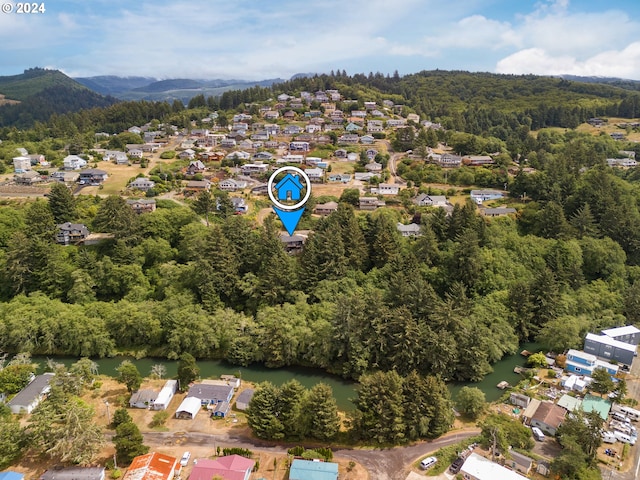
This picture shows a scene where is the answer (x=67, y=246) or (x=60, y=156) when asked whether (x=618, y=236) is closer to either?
(x=67, y=246)

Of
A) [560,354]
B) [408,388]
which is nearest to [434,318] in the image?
[408,388]

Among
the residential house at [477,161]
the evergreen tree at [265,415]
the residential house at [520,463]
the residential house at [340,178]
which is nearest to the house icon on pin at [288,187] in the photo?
the evergreen tree at [265,415]

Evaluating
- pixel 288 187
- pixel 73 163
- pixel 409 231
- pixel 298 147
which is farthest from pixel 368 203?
pixel 73 163

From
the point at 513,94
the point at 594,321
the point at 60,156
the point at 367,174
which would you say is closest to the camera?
the point at 594,321

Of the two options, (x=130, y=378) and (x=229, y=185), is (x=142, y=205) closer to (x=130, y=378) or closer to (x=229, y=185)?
(x=229, y=185)

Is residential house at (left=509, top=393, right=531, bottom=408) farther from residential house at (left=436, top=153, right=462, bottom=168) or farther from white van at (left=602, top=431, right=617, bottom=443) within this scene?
residential house at (left=436, top=153, right=462, bottom=168)

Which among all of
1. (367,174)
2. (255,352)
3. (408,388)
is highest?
(367,174)

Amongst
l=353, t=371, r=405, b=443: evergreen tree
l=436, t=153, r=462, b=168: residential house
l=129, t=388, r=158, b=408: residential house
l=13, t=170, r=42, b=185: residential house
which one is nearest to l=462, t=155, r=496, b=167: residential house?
l=436, t=153, r=462, b=168: residential house
